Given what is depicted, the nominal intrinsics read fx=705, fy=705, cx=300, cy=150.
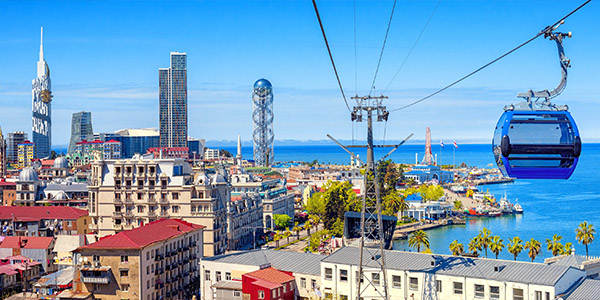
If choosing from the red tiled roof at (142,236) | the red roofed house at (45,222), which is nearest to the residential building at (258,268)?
the red tiled roof at (142,236)

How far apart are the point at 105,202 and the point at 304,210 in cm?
3996

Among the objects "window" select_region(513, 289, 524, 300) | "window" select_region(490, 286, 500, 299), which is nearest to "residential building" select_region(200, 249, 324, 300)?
"window" select_region(490, 286, 500, 299)

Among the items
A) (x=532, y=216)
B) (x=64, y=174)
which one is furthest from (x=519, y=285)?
(x=64, y=174)

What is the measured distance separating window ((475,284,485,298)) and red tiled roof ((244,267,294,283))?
9197 millimetres

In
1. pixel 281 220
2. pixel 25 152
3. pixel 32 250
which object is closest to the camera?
pixel 32 250

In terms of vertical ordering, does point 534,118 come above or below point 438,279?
above

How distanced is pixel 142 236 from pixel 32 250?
43.9ft

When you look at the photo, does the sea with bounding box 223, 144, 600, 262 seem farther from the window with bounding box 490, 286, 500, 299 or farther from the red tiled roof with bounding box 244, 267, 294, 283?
the window with bounding box 490, 286, 500, 299

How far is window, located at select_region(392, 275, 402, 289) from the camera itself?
32209 mm

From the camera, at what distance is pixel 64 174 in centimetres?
10706

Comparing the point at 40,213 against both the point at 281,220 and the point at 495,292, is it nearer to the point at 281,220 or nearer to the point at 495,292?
the point at 281,220

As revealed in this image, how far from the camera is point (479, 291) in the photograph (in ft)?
99.5

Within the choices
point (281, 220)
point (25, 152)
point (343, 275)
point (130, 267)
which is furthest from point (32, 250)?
point (25, 152)

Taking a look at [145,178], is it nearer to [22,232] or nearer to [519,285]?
[22,232]
